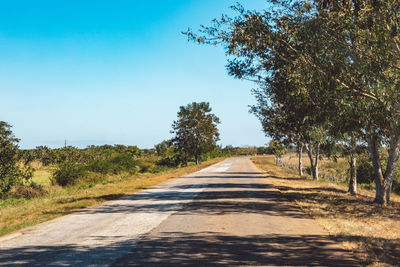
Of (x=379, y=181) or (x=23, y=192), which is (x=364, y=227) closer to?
(x=379, y=181)

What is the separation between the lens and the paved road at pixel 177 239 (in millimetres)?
6043

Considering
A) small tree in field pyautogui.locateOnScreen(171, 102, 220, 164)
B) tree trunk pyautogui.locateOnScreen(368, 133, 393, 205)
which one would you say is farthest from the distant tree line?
tree trunk pyautogui.locateOnScreen(368, 133, 393, 205)

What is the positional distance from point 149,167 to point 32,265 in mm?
45159

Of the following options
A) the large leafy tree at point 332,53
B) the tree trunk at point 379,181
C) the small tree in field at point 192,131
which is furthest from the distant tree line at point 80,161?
the tree trunk at point 379,181

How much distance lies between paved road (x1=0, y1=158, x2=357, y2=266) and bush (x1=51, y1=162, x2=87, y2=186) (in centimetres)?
1556

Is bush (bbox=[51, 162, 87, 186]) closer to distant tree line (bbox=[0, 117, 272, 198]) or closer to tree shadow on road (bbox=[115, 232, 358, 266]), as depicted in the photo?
distant tree line (bbox=[0, 117, 272, 198])

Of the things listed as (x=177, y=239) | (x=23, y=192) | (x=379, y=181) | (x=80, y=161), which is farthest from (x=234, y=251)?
(x=80, y=161)

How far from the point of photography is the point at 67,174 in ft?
86.6

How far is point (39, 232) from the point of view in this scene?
8617 mm

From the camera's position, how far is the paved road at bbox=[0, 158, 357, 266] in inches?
238

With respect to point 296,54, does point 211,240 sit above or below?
below

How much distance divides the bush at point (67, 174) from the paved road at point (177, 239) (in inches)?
612

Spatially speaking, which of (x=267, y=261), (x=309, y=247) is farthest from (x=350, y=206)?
(x=267, y=261)

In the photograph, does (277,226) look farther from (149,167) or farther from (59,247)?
(149,167)
